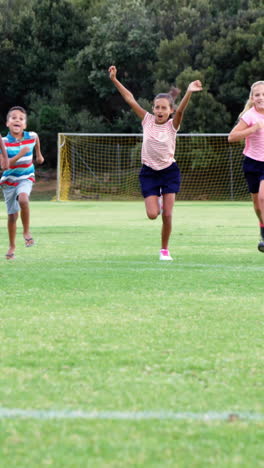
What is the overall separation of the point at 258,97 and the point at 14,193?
2.98 metres

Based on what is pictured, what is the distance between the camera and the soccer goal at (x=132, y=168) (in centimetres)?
4097

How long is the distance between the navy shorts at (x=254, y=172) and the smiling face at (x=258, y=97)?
0.57 m

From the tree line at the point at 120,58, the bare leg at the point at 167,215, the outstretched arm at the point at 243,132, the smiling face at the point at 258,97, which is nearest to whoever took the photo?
the outstretched arm at the point at 243,132

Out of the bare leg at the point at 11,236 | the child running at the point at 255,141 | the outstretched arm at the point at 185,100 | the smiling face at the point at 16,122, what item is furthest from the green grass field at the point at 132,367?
the smiling face at the point at 16,122

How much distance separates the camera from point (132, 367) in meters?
3.76

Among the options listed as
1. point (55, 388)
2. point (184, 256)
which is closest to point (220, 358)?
point (55, 388)

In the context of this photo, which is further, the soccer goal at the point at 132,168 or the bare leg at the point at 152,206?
the soccer goal at the point at 132,168

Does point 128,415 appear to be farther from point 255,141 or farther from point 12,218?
point 12,218

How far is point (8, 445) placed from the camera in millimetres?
2664

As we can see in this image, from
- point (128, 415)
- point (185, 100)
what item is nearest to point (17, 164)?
point (185, 100)

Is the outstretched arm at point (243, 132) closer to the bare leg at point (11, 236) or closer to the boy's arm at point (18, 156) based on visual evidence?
the boy's arm at point (18, 156)

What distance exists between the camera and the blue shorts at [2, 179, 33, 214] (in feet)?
31.8

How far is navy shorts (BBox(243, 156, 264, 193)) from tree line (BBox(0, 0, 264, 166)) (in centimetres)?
3338

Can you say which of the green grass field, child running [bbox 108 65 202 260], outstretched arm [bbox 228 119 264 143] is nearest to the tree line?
child running [bbox 108 65 202 260]
